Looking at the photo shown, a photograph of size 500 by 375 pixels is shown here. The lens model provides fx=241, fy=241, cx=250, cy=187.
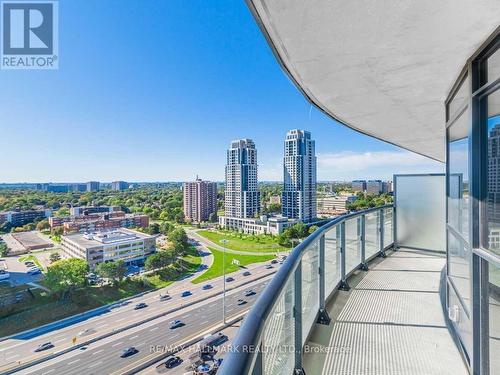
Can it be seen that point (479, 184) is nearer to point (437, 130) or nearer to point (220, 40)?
point (437, 130)

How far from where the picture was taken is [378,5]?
113 cm

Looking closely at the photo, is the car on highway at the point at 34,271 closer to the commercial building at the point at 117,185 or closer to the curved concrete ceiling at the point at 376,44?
the curved concrete ceiling at the point at 376,44

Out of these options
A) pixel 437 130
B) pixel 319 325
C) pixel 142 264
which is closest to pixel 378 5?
pixel 319 325

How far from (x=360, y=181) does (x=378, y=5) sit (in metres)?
50.1

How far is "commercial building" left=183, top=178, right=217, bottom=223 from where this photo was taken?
49.6m

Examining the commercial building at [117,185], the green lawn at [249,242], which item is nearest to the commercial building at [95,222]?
the green lawn at [249,242]

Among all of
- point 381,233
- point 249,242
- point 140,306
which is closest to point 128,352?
point 140,306

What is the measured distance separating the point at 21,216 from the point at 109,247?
33422mm

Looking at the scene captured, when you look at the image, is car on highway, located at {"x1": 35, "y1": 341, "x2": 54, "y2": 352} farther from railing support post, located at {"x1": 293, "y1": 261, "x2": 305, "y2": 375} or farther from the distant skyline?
railing support post, located at {"x1": 293, "y1": 261, "x2": 305, "y2": 375}

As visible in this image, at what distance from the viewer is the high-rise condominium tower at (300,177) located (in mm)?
39188

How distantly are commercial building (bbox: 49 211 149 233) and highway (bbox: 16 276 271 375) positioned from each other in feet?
92.5

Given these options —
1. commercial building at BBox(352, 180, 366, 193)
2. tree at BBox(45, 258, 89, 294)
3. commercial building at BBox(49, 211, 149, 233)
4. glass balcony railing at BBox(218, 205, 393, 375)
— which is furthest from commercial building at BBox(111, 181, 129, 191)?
glass balcony railing at BBox(218, 205, 393, 375)

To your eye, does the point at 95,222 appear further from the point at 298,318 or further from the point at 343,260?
the point at 298,318

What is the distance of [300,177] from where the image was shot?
3925 cm
